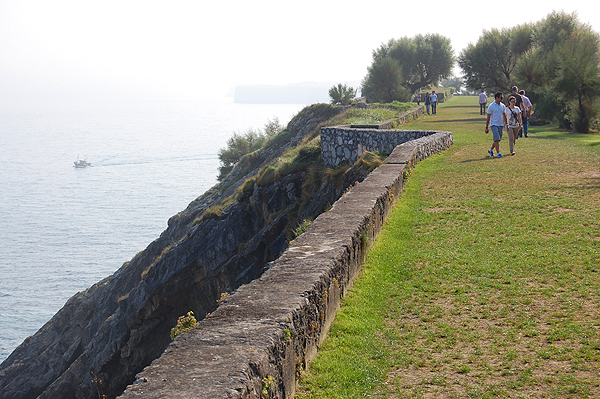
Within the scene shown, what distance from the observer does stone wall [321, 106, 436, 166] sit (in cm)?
1616

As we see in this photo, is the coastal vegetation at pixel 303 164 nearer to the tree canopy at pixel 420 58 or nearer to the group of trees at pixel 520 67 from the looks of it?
the group of trees at pixel 520 67

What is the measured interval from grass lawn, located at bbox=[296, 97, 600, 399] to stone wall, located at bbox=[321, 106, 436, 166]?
741 cm

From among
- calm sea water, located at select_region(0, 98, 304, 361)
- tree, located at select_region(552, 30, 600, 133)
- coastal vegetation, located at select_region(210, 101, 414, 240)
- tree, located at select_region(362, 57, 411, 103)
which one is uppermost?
tree, located at select_region(362, 57, 411, 103)

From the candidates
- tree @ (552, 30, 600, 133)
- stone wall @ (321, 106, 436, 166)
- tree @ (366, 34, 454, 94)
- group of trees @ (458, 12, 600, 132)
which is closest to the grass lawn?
stone wall @ (321, 106, 436, 166)

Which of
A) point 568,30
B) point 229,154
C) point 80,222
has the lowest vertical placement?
point 80,222

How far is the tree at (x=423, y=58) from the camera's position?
49.4 metres

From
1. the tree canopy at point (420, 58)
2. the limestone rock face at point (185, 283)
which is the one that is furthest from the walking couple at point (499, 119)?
the tree canopy at point (420, 58)

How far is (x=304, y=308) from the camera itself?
3.69 m

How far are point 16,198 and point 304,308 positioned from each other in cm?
10865

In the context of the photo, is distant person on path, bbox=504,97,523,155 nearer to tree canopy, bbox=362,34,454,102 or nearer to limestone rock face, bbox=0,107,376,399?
limestone rock face, bbox=0,107,376,399

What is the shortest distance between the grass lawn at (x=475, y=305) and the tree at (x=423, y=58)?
42804 mm

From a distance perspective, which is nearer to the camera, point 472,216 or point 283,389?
point 283,389

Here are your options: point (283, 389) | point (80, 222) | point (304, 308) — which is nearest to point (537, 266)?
point (304, 308)

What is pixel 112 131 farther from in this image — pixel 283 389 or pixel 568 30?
pixel 283 389
